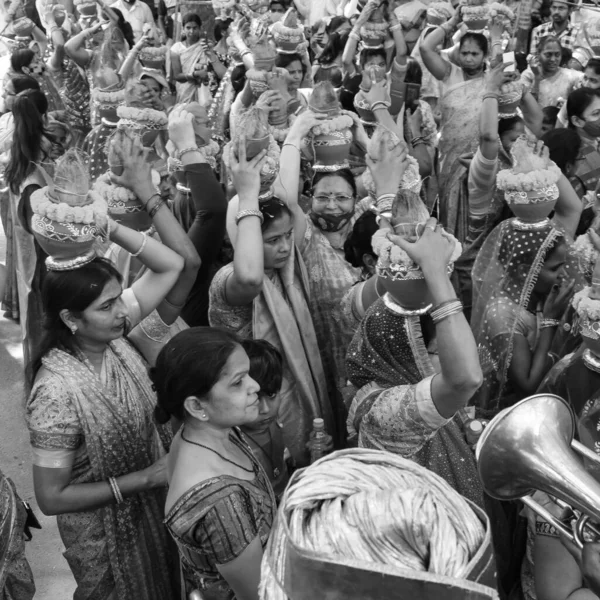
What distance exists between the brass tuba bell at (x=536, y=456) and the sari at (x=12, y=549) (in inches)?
52.6

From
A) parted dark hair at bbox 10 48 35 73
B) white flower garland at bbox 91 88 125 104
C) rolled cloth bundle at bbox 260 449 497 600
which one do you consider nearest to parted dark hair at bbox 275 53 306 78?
white flower garland at bbox 91 88 125 104

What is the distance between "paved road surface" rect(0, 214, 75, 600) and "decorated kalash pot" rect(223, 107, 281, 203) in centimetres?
182

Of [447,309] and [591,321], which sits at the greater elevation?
[447,309]

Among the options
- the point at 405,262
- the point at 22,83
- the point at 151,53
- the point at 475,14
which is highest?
the point at 405,262

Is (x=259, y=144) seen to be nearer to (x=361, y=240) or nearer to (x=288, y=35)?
(x=361, y=240)

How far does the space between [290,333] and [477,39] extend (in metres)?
3.27

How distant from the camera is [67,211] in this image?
2234 millimetres

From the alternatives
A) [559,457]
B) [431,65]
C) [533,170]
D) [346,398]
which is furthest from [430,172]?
[559,457]

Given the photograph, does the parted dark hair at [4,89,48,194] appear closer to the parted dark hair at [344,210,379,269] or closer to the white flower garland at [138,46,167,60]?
the white flower garland at [138,46,167,60]

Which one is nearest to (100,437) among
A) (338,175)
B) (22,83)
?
(338,175)

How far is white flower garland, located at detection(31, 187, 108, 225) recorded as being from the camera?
2.23 meters

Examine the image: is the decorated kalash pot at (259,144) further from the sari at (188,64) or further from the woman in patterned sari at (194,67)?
the sari at (188,64)

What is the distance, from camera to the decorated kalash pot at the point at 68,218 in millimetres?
2236

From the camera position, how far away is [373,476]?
1.09m
